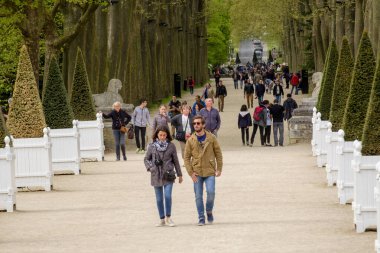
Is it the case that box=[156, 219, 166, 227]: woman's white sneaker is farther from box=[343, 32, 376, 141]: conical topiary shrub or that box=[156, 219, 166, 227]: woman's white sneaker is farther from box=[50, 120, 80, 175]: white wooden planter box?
box=[50, 120, 80, 175]: white wooden planter box

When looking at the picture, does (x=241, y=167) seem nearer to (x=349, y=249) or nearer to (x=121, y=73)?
(x=349, y=249)

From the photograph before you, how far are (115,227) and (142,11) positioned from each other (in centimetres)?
3694

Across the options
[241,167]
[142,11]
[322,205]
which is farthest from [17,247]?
[142,11]

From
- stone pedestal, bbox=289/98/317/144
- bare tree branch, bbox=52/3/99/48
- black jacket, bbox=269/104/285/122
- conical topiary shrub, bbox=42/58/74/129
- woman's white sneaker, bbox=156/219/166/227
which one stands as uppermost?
bare tree branch, bbox=52/3/99/48

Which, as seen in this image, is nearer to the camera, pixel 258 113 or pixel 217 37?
pixel 258 113

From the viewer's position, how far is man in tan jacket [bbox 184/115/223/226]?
19016mm

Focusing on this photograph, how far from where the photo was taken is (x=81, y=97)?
36656 mm

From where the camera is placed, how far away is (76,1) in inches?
1657

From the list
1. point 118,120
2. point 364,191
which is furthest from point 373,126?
point 118,120

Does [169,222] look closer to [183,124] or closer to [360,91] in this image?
[360,91]

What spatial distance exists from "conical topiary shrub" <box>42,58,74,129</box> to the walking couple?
40.6 ft

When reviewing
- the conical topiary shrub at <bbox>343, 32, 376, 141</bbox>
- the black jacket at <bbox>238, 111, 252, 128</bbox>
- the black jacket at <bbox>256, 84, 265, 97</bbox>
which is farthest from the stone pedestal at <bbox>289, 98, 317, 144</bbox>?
the black jacket at <bbox>256, 84, 265, 97</bbox>

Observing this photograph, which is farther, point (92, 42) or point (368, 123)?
point (92, 42)

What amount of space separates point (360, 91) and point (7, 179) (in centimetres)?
621
